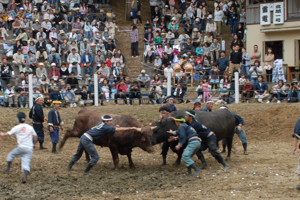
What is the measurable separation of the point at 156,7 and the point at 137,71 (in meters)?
6.37

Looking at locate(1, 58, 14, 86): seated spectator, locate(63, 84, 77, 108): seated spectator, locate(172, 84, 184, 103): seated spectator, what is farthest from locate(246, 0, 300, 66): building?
locate(1, 58, 14, 86): seated spectator

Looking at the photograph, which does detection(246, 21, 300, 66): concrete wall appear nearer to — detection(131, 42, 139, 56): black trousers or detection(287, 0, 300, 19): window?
detection(287, 0, 300, 19): window

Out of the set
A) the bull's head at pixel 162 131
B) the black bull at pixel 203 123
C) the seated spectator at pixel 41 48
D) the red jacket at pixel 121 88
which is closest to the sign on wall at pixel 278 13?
the red jacket at pixel 121 88

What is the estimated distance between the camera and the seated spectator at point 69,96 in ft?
67.2

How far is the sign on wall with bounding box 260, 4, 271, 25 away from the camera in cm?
2697

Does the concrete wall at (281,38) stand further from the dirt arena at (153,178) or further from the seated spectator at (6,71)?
the seated spectator at (6,71)

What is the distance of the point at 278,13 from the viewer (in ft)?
87.6

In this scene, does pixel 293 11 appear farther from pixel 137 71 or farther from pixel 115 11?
pixel 115 11

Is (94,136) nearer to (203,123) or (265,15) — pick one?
(203,123)

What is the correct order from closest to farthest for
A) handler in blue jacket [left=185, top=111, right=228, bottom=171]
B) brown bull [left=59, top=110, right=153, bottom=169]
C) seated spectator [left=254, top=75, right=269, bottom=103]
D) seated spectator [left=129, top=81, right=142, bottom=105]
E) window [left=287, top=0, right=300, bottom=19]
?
handler in blue jacket [left=185, top=111, right=228, bottom=171], brown bull [left=59, top=110, right=153, bottom=169], seated spectator [left=254, top=75, right=269, bottom=103], seated spectator [left=129, top=81, right=142, bottom=105], window [left=287, top=0, right=300, bottom=19]

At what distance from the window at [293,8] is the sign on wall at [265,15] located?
1.11 m

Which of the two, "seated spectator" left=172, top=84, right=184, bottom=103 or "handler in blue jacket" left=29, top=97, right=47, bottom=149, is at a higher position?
"seated spectator" left=172, top=84, right=184, bottom=103

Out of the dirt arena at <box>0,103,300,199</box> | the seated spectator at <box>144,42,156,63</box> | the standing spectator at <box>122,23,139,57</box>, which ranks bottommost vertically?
the dirt arena at <box>0,103,300,199</box>

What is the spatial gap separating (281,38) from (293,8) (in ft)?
5.70
